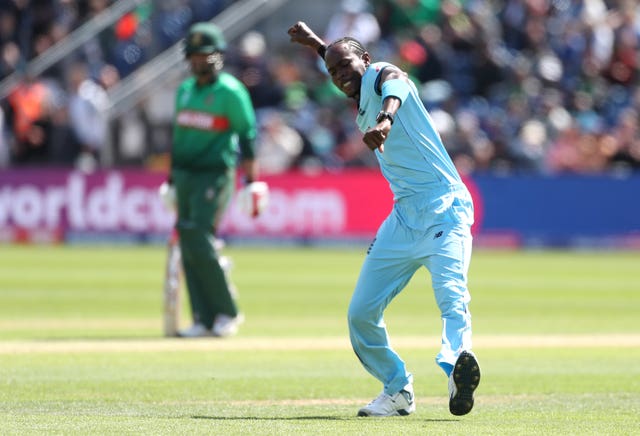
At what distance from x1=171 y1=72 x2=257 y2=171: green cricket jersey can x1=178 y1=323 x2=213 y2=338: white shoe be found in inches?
56.5

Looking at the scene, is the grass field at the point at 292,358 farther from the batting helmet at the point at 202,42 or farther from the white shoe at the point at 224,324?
the batting helmet at the point at 202,42

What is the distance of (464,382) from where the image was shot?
7602mm

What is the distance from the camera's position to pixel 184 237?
12953mm

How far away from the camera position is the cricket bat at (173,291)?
43.0 ft

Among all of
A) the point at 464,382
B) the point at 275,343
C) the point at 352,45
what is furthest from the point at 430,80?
the point at 464,382

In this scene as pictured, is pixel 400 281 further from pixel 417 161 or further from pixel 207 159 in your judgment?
pixel 207 159

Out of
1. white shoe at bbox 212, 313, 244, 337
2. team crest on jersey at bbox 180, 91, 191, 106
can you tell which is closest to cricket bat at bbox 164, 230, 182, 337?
white shoe at bbox 212, 313, 244, 337

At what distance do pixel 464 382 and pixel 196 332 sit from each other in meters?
5.91

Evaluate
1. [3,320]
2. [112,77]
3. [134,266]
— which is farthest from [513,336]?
[112,77]

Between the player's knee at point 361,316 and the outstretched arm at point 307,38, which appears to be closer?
the player's knee at point 361,316

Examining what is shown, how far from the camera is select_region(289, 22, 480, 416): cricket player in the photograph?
8.01 m

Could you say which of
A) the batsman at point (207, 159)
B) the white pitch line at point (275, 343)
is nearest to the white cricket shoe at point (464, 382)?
the white pitch line at point (275, 343)

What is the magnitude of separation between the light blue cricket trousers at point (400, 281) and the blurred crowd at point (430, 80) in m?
18.2

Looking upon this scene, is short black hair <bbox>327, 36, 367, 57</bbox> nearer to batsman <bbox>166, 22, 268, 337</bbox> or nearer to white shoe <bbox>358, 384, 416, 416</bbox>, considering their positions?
white shoe <bbox>358, 384, 416, 416</bbox>
